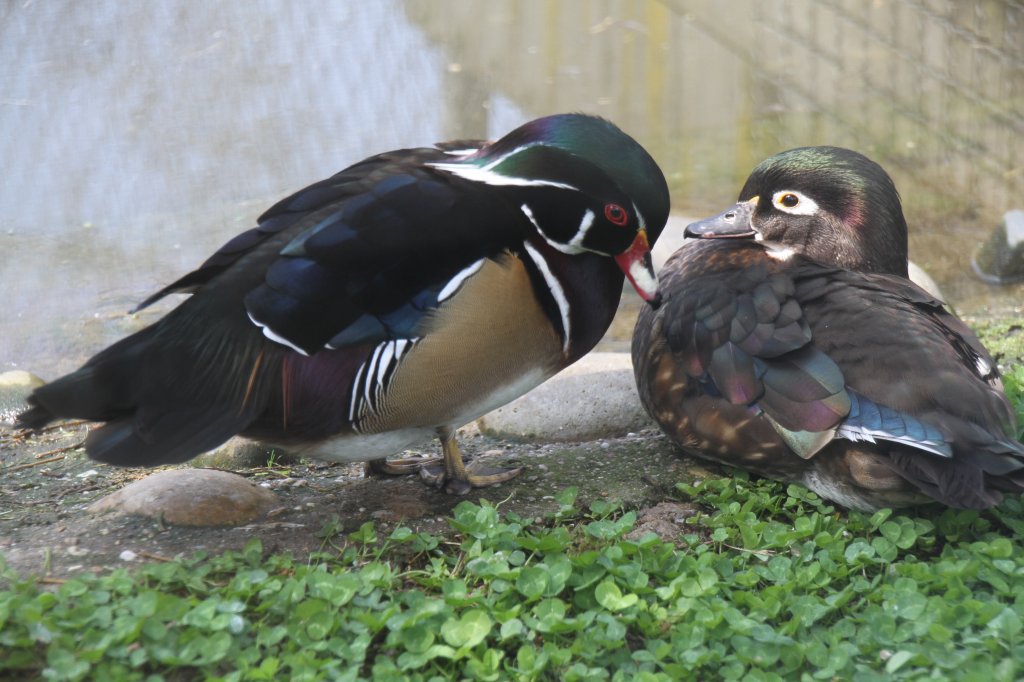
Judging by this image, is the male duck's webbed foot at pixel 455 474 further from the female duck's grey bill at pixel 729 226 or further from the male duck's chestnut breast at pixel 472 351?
the female duck's grey bill at pixel 729 226

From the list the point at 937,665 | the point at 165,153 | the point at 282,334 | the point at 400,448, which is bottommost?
the point at 937,665

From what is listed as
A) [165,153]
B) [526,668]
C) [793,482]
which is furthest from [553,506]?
[165,153]

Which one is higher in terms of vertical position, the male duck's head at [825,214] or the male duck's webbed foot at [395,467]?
the male duck's head at [825,214]

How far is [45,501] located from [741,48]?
20.7 feet

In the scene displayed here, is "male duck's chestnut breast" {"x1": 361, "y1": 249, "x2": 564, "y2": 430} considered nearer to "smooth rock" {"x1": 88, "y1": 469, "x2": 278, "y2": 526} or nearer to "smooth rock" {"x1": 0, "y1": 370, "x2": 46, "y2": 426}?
"smooth rock" {"x1": 88, "y1": 469, "x2": 278, "y2": 526}

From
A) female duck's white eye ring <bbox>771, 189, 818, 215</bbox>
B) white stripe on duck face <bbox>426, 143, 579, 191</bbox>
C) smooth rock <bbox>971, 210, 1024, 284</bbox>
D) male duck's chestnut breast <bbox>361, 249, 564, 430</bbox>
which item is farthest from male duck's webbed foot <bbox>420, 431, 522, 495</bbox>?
smooth rock <bbox>971, 210, 1024, 284</bbox>

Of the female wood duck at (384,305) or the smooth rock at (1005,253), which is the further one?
the smooth rock at (1005,253)

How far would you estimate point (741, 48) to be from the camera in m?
8.38

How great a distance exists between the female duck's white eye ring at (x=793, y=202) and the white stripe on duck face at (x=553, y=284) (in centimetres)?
113

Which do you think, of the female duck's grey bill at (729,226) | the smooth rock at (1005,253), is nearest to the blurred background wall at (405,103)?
the smooth rock at (1005,253)

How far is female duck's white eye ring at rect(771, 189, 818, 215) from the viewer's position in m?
3.79

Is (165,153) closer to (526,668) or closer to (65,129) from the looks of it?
(65,129)

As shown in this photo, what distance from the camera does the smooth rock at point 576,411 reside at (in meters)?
4.09

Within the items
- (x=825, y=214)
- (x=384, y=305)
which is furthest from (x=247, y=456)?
(x=825, y=214)
